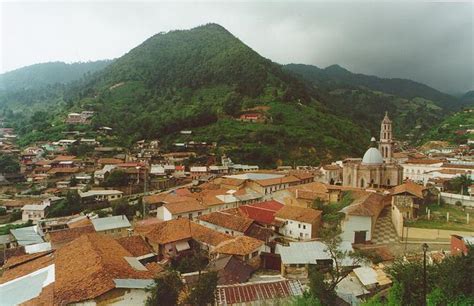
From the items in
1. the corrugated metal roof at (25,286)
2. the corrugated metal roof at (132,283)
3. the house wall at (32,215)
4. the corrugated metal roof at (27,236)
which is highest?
the corrugated metal roof at (132,283)

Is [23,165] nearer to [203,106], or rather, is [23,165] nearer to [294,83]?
[203,106]

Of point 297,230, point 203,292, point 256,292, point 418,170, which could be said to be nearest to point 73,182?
point 297,230

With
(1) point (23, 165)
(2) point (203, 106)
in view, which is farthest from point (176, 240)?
(2) point (203, 106)

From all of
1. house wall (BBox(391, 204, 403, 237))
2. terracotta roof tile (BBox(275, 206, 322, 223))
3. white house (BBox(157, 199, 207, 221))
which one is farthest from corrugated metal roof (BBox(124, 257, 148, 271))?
house wall (BBox(391, 204, 403, 237))

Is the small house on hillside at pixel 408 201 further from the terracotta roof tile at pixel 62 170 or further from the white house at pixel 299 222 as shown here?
the terracotta roof tile at pixel 62 170

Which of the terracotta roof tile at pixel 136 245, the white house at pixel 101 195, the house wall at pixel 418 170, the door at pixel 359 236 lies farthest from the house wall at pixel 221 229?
the house wall at pixel 418 170

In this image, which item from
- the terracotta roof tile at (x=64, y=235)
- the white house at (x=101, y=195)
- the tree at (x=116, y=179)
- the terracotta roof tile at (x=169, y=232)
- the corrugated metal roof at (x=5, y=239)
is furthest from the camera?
the tree at (x=116, y=179)

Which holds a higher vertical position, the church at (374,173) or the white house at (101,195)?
the church at (374,173)
